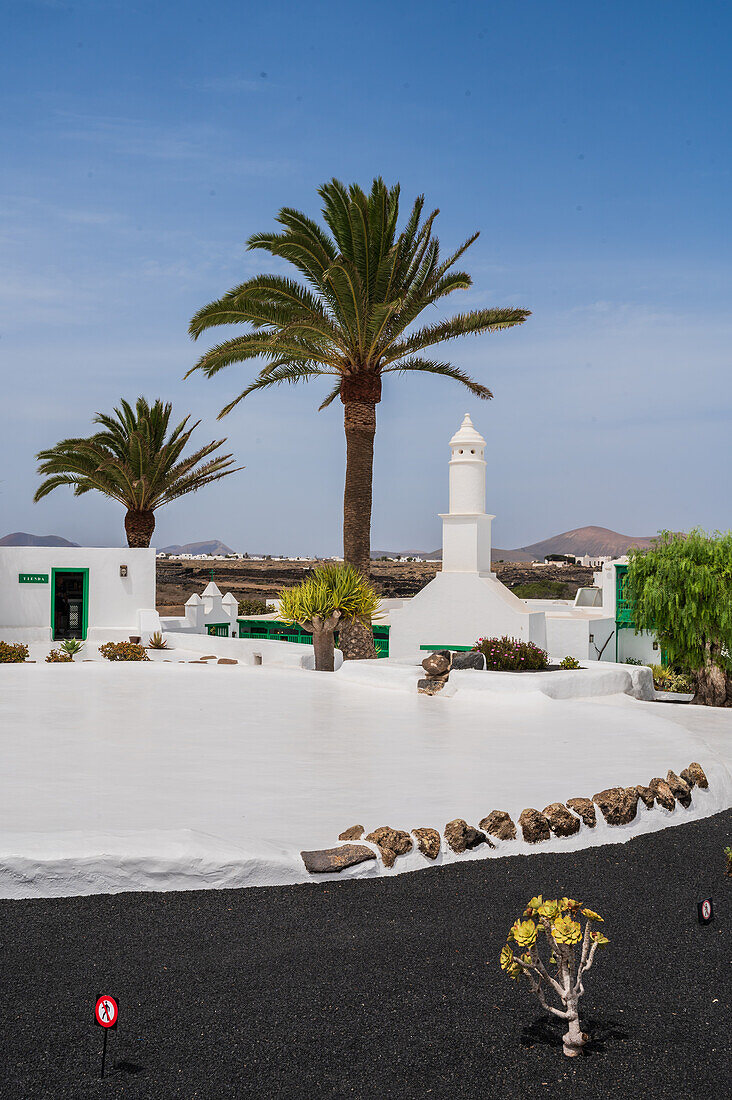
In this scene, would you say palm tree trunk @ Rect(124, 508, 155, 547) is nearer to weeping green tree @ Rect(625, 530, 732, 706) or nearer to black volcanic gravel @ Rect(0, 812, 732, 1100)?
weeping green tree @ Rect(625, 530, 732, 706)

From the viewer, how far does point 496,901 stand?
5309mm

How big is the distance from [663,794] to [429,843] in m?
2.59

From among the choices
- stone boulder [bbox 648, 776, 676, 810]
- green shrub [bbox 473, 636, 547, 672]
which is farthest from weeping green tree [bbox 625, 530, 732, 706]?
stone boulder [bbox 648, 776, 676, 810]

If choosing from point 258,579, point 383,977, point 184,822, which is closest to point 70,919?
point 184,822

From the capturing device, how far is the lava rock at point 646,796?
7160 mm

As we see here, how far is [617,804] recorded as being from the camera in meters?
6.86

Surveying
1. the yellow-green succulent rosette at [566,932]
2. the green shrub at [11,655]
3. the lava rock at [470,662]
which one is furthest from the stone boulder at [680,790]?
the green shrub at [11,655]

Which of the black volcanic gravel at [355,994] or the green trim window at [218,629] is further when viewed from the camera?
the green trim window at [218,629]

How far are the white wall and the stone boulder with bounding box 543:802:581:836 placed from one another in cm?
1945

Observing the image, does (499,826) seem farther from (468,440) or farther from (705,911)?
(468,440)

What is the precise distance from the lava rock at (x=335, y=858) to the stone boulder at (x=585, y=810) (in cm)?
191

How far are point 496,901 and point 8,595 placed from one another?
22.0m

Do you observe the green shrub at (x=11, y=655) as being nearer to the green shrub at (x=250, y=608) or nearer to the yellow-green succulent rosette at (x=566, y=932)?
the green shrub at (x=250, y=608)

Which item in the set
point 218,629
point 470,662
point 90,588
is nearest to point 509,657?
point 470,662
